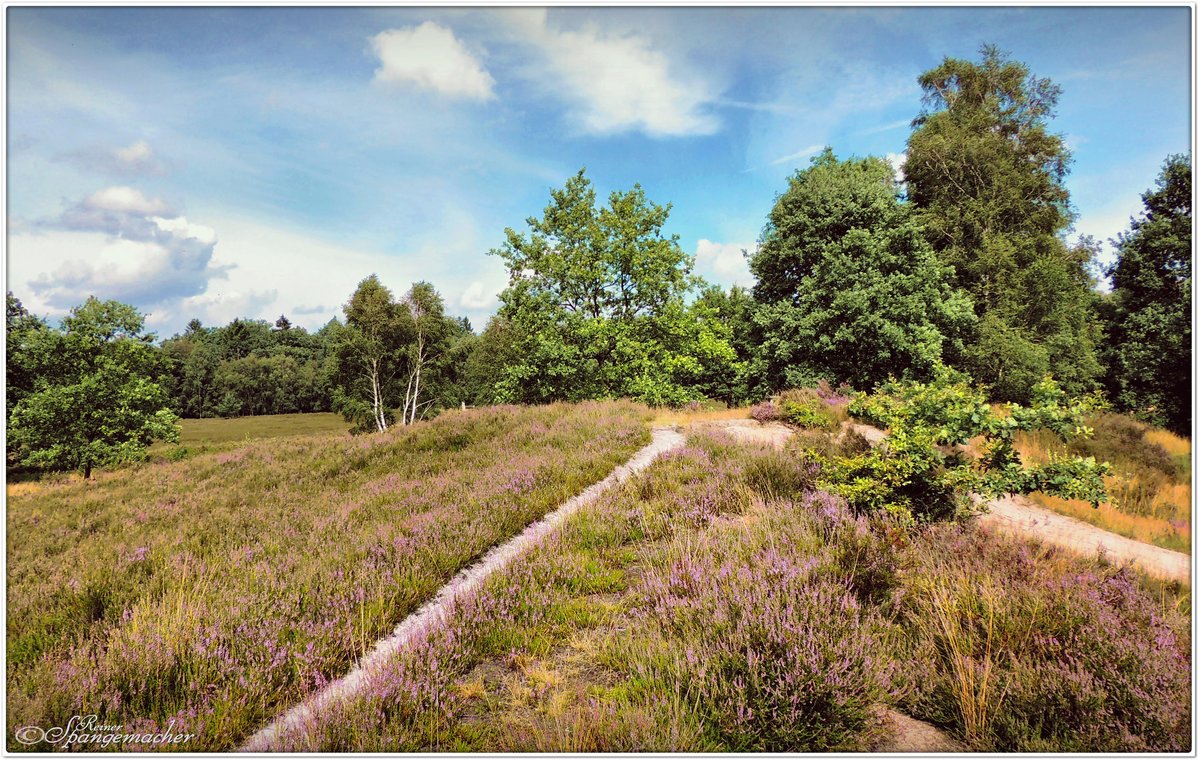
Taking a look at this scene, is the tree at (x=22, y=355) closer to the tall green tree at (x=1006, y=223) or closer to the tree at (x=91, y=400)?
the tree at (x=91, y=400)

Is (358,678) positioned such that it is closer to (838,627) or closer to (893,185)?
(838,627)

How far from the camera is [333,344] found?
41.2 m

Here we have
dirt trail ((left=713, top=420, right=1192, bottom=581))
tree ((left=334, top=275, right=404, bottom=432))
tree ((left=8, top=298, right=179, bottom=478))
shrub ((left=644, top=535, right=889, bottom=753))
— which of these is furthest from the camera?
tree ((left=334, top=275, right=404, bottom=432))

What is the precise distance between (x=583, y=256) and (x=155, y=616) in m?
18.5

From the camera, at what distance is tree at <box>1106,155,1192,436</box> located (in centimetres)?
1897

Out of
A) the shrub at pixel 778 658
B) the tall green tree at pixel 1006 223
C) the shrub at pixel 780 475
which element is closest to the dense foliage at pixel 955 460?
the shrub at pixel 780 475

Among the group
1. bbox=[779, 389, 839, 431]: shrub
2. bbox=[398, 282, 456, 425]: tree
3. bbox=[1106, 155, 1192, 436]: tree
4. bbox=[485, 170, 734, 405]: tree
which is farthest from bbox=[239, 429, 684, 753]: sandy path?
bbox=[398, 282, 456, 425]: tree

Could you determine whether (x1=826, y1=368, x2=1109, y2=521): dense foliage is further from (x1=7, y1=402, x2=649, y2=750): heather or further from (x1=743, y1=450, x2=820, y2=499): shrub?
(x1=7, y1=402, x2=649, y2=750): heather

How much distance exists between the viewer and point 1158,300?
2033cm

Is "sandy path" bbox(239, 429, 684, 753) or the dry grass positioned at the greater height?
the dry grass

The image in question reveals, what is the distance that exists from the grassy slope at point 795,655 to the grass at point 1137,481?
7.51 ft

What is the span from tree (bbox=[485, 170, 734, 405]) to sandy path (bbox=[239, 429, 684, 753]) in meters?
11.9

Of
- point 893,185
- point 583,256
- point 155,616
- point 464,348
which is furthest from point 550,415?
point 464,348

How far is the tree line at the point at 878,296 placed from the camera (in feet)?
62.6
